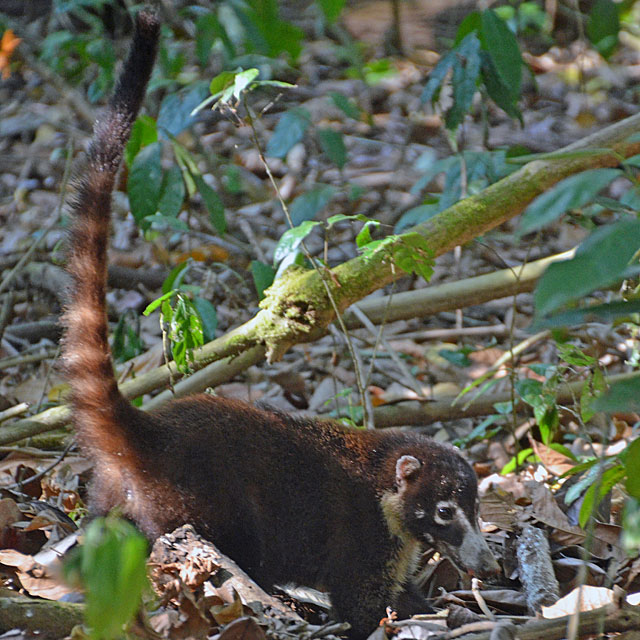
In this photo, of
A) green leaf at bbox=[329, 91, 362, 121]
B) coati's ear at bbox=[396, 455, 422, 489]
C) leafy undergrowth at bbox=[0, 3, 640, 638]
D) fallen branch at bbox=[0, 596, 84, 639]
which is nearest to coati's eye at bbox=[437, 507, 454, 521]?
coati's ear at bbox=[396, 455, 422, 489]

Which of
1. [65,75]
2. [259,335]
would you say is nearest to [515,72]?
[259,335]

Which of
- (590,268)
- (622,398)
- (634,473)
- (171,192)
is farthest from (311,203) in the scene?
(590,268)

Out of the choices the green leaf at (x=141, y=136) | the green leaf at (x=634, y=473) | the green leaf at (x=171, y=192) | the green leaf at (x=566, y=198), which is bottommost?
the green leaf at (x=171, y=192)

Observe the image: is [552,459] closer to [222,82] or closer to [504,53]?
[504,53]

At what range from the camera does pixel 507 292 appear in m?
4.64

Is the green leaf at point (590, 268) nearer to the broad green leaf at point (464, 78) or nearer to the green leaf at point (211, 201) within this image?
the broad green leaf at point (464, 78)

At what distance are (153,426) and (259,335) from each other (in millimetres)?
1027

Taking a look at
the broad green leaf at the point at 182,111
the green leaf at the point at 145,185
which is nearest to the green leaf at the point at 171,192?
the green leaf at the point at 145,185

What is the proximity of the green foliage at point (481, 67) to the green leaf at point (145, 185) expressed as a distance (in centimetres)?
169

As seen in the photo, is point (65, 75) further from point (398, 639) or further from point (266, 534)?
point (398, 639)

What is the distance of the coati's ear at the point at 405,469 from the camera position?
11.0 ft

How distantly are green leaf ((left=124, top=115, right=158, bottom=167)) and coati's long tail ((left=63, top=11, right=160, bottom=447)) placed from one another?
6.19 ft

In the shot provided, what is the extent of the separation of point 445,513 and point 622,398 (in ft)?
5.73

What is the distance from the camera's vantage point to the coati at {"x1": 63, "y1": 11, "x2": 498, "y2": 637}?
304 centimetres
